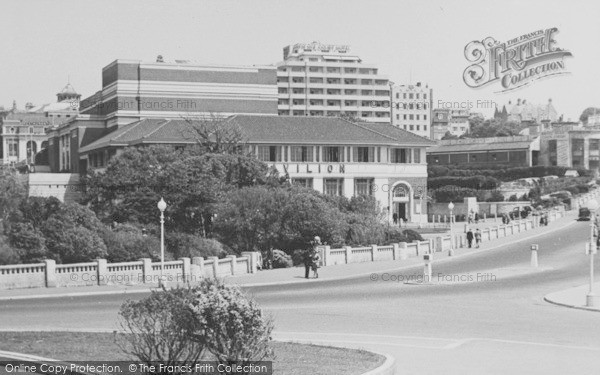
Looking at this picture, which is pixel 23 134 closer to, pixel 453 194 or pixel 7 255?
pixel 453 194

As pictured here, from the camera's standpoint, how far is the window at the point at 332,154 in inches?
3428

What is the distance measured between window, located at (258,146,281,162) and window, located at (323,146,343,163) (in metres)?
4.41

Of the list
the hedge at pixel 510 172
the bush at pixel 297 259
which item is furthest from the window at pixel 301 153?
the hedge at pixel 510 172

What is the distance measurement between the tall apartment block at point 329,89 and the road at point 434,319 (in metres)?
122

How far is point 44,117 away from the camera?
18025 cm

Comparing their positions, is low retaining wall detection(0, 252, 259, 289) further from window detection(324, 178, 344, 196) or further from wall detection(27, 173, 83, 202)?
window detection(324, 178, 344, 196)

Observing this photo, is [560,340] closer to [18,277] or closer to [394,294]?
[394,294]

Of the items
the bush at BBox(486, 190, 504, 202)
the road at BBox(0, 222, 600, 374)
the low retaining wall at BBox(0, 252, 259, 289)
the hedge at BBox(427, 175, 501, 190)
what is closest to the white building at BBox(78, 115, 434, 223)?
the bush at BBox(486, 190, 504, 202)

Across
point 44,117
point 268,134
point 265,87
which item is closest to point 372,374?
point 268,134

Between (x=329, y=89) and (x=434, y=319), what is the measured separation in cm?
13899

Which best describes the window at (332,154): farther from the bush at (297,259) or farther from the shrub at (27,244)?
the shrub at (27,244)

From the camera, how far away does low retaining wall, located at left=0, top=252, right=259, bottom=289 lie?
35.4 metres

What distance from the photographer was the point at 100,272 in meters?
37.1

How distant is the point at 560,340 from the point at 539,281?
16850 mm
